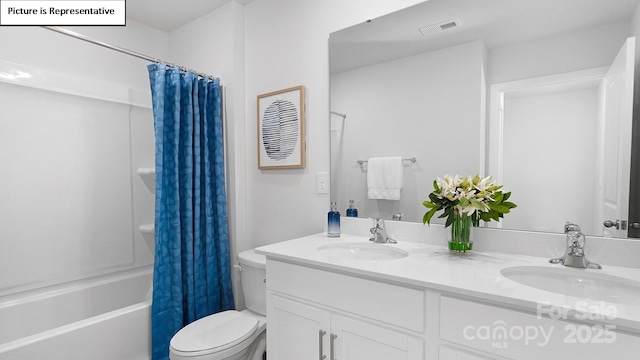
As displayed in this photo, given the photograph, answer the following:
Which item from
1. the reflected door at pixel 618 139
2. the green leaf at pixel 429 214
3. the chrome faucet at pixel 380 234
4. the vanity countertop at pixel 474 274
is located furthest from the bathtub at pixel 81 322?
the reflected door at pixel 618 139

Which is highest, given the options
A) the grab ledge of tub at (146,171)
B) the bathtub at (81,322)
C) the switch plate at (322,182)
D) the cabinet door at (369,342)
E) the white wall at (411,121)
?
the white wall at (411,121)

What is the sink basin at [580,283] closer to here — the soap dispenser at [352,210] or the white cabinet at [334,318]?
the white cabinet at [334,318]

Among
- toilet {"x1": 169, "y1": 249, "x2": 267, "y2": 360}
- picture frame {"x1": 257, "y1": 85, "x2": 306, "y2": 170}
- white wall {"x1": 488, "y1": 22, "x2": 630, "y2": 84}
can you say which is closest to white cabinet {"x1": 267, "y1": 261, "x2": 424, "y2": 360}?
toilet {"x1": 169, "y1": 249, "x2": 267, "y2": 360}

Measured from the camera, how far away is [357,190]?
5.77ft

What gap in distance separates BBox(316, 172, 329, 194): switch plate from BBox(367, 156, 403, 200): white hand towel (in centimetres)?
26

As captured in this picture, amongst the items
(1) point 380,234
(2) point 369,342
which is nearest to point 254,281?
(1) point 380,234

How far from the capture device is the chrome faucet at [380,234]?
152 centimetres

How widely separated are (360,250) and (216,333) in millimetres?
849

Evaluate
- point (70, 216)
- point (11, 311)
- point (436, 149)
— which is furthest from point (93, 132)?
point (436, 149)

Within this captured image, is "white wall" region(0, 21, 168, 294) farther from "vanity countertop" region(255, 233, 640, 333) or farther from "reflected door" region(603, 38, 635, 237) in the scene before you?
"reflected door" region(603, 38, 635, 237)

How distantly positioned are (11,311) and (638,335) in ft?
9.29

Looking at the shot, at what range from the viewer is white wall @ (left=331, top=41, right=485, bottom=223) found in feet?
4.62

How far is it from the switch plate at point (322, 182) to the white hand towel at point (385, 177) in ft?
0.85

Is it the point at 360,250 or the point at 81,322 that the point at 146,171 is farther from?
the point at 360,250
